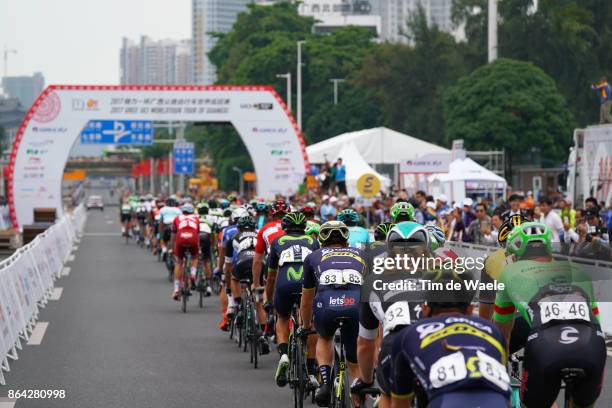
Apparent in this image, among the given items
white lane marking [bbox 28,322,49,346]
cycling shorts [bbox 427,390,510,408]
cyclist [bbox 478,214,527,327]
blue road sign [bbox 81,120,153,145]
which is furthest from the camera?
blue road sign [bbox 81,120,153,145]

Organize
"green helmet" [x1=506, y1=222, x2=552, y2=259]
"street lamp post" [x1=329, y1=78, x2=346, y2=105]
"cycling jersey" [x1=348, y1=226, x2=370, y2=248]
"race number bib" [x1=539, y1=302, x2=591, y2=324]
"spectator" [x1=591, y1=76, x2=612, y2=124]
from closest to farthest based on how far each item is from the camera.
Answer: "race number bib" [x1=539, y1=302, x2=591, y2=324], "green helmet" [x1=506, y1=222, x2=552, y2=259], "cycling jersey" [x1=348, y1=226, x2=370, y2=248], "spectator" [x1=591, y1=76, x2=612, y2=124], "street lamp post" [x1=329, y1=78, x2=346, y2=105]

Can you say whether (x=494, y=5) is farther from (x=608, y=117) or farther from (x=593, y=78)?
(x=593, y=78)

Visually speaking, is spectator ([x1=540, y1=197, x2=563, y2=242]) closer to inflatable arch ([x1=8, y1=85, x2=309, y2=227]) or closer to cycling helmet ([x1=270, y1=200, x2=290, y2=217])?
cycling helmet ([x1=270, y1=200, x2=290, y2=217])

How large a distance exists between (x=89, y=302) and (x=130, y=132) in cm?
2949

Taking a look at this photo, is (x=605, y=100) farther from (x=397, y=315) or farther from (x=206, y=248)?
(x=397, y=315)

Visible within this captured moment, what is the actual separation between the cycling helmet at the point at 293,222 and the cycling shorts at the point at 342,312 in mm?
2468

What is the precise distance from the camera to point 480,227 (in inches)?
977

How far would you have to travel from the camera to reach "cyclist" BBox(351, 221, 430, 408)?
7418 mm

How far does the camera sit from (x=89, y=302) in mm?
23750

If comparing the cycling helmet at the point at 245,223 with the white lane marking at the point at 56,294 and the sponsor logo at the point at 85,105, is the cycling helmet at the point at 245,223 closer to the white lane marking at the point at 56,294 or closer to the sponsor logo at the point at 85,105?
the white lane marking at the point at 56,294

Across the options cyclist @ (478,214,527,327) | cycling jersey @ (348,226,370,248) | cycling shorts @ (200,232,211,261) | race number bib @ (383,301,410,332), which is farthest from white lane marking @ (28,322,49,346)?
race number bib @ (383,301,410,332)

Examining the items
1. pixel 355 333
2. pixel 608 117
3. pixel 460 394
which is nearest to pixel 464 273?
pixel 460 394

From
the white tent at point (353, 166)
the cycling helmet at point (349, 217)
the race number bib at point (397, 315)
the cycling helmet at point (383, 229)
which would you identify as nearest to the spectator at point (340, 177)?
the white tent at point (353, 166)

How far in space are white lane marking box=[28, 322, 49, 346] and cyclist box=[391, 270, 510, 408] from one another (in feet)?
37.2
